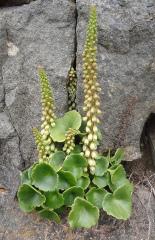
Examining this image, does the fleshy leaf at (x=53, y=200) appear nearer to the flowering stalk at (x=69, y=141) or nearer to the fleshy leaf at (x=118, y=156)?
the flowering stalk at (x=69, y=141)

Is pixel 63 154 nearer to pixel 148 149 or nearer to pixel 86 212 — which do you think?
pixel 86 212

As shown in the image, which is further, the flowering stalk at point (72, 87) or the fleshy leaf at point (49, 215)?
the flowering stalk at point (72, 87)

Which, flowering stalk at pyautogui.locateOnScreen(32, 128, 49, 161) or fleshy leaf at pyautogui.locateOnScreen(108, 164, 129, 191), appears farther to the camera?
fleshy leaf at pyautogui.locateOnScreen(108, 164, 129, 191)

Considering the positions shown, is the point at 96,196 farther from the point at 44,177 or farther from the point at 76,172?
the point at 44,177

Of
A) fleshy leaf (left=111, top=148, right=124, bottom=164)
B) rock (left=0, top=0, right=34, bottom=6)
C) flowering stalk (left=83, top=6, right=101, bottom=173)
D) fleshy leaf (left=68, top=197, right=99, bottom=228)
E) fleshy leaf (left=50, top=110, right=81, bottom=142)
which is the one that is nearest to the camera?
flowering stalk (left=83, top=6, right=101, bottom=173)

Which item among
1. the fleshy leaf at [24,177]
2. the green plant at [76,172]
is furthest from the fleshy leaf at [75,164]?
the fleshy leaf at [24,177]

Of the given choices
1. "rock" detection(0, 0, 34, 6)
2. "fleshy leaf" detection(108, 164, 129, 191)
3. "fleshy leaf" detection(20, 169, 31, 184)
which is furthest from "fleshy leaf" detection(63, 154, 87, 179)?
"rock" detection(0, 0, 34, 6)

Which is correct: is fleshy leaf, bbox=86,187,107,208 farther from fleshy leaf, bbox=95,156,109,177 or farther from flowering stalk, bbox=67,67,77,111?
flowering stalk, bbox=67,67,77,111
